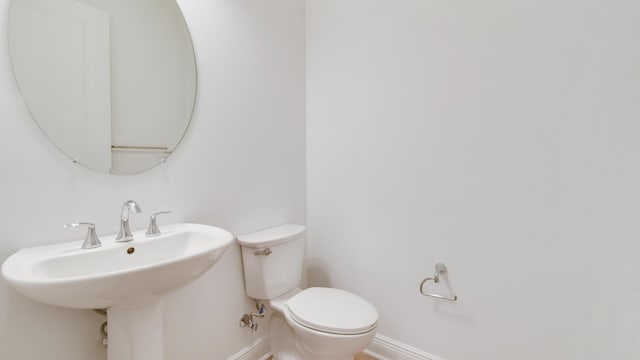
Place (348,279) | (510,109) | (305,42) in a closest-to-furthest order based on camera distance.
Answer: (510,109), (348,279), (305,42)

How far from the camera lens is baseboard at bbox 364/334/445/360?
149cm

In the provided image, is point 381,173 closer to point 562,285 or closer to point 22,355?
point 562,285

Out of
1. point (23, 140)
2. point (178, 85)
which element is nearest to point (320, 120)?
point (178, 85)

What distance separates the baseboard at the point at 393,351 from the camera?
149 centimetres

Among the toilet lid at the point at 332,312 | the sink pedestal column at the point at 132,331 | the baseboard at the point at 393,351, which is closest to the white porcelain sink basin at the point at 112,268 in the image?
the sink pedestal column at the point at 132,331

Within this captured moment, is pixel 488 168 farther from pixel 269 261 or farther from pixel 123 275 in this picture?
pixel 123 275

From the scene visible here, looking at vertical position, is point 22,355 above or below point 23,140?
below

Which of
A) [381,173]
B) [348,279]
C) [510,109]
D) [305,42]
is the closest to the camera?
[510,109]

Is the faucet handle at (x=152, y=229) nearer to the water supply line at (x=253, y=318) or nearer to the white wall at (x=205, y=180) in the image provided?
the white wall at (x=205, y=180)

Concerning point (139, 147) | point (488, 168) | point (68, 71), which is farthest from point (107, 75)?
point (488, 168)

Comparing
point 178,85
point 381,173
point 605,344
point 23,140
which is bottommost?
point 605,344

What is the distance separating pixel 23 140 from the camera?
2.82 ft

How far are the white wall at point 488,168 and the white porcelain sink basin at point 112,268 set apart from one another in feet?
3.20

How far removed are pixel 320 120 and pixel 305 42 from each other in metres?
0.54
